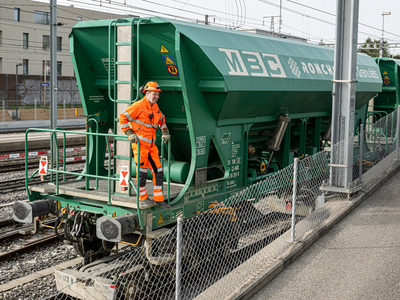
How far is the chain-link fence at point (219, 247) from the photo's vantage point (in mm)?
5621

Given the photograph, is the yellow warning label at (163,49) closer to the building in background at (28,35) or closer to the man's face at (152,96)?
the man's face at (152,96)

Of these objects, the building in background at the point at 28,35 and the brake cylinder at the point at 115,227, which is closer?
the brake cylinder at the point at 115,227

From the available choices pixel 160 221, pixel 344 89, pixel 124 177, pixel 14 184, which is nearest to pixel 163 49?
pixel 124 177

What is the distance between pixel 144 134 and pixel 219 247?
223cm

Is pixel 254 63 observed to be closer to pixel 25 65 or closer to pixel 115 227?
pixel 115 227

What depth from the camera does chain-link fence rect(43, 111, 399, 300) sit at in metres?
5.62

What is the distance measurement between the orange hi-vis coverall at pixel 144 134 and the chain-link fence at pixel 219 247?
701 millimetres

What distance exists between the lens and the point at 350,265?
6.00 metres

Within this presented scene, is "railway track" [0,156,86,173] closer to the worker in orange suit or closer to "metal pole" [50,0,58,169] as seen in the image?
"metal pole" [50,0,58,169]

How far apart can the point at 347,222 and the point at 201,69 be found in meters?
3.67

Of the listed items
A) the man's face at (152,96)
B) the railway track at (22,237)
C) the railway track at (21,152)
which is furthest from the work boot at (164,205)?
the railway track at (21,152)

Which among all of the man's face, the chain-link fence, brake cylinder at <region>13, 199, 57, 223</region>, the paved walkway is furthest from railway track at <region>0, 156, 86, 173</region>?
the paved walkway

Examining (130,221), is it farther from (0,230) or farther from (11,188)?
(11,188)

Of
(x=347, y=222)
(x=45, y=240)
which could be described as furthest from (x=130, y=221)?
(x=347, y=222)
